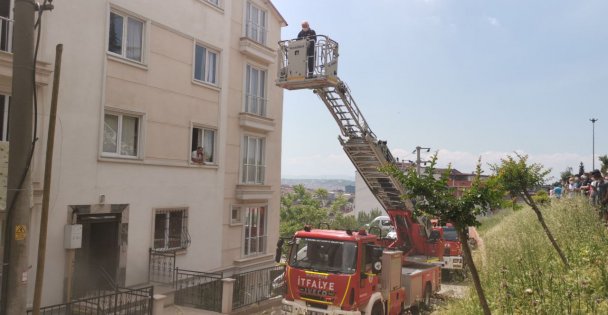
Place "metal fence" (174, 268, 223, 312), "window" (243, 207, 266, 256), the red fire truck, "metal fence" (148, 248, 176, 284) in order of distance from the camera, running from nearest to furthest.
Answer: the red fire truck < "metal fence" (174, 268, 223, 312) < "metal fence" (148, 248, 176, 284) < "window" (243, 207, 266, 256)

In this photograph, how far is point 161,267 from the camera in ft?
46.1

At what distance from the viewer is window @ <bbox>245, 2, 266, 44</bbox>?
1833cm

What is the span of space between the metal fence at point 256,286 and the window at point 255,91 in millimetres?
6531

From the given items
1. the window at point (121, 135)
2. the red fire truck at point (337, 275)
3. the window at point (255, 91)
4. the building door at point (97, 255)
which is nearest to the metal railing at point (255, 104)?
the window at point (255, 91)

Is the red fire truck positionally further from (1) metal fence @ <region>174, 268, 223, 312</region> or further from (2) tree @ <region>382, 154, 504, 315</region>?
(1) metal fence @ <region>174, 268, 223, 312</region>

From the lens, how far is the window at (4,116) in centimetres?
1058

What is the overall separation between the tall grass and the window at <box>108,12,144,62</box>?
1098cm

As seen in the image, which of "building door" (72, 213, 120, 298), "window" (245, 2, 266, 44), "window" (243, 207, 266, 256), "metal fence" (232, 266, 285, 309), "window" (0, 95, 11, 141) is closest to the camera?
"window" (0, 95, 11, 141)

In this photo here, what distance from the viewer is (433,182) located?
8.18 meters

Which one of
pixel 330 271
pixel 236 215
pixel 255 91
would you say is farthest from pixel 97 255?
pixel 255 91

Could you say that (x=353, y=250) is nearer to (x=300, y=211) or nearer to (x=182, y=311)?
(x=182, y=311)

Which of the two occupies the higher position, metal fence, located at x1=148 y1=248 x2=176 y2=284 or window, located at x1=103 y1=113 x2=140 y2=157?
window, located at x1=103 y1=113 x2=140 y2=157

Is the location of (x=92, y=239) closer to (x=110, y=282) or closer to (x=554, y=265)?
(x=110, y=282)

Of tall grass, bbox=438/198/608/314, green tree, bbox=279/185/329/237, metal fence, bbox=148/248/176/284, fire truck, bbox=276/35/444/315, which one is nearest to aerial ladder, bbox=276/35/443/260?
fire truck, bbox=276/35/444/315
